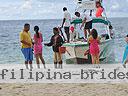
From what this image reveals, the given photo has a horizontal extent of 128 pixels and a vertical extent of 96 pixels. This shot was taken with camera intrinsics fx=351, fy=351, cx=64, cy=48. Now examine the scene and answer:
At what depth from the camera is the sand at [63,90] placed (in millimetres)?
8148

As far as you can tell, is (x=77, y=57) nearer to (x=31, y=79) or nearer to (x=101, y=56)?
(x=101, y=56)

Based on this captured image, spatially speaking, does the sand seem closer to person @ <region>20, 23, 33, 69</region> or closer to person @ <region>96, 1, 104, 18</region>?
person @ <region>20, 23, 33, 69</region>

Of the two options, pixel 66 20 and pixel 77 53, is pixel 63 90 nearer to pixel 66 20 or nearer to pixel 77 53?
pixel 77 53

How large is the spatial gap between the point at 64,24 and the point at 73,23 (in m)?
1.64

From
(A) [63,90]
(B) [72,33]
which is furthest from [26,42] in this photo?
(B) [72,33]

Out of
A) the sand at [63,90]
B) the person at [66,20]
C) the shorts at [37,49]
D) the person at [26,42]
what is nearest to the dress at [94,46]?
the shorts at [37,49]

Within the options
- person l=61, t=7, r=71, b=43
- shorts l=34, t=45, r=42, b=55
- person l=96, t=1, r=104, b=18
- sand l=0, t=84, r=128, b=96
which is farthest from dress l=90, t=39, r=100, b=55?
person l=96, t=1, r=104, b=18

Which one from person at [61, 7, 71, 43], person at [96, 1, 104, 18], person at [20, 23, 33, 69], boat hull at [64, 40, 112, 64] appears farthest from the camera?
person at [96, 1, 104, 18]

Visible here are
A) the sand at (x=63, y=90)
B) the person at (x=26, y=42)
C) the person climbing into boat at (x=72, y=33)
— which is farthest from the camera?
the person climbing into boat at (x=72, y=33)

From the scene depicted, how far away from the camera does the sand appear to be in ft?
26.7

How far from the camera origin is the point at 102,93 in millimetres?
8156

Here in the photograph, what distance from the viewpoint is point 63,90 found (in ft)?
27.9

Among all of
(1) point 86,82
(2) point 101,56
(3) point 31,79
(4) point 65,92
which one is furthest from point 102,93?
(2) point 101,56

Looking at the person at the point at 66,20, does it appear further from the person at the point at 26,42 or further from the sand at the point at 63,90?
the sand at the point at 63,90
